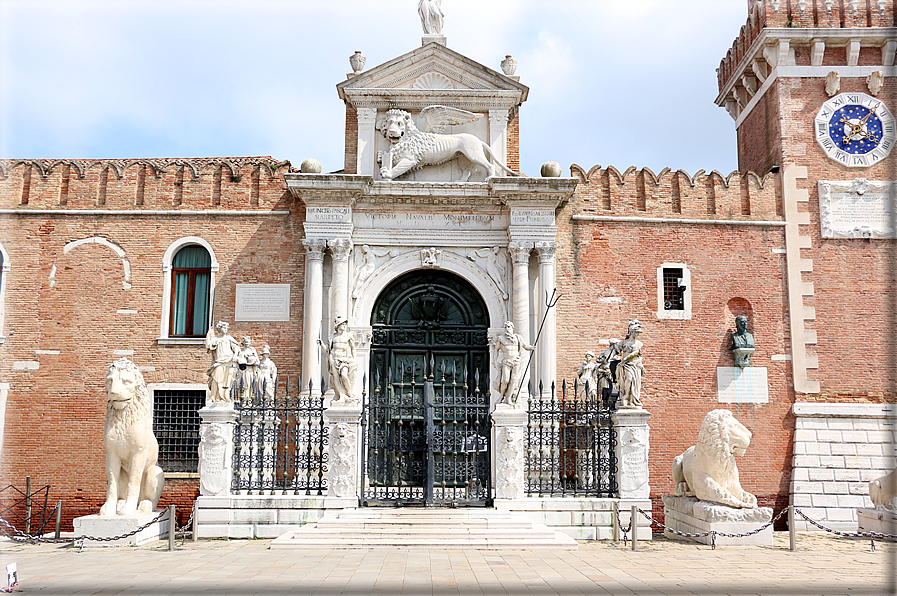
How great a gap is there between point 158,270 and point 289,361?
3324mm

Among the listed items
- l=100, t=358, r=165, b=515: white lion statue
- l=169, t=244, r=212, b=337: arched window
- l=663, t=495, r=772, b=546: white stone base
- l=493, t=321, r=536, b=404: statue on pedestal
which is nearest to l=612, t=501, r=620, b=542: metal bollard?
l=663, t=495, r=772, b=546: white stone base

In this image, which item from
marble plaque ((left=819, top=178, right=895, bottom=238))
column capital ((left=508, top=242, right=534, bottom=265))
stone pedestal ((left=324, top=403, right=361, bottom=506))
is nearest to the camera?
stone pedestal ((left=324, top=403, right=361, bottom=506))

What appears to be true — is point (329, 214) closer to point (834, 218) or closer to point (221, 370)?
point (221, 370)

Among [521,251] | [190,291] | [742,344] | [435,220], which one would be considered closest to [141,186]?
[190,291]

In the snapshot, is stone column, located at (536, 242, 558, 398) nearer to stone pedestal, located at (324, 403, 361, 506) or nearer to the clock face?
stone pedestal, located at (324, 403, 361, 506)

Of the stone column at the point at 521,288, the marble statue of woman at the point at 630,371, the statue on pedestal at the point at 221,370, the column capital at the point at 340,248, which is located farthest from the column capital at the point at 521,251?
the statue on pedestal at the point at 221,370

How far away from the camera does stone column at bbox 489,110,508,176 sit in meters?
16.4

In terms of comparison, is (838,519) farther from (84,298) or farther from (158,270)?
(84,298)

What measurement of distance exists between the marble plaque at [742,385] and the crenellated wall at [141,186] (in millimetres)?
9778

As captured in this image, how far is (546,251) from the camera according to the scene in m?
15.8

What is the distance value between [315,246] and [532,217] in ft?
14.3

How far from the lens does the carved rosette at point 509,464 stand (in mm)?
11773

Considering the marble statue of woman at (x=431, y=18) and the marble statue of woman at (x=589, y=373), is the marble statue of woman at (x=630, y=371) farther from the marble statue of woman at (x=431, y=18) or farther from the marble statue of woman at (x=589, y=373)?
the marble statue of woman at (x=431, y=18)

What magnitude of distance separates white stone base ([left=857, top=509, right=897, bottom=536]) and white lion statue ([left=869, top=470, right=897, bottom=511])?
13 centimetres
